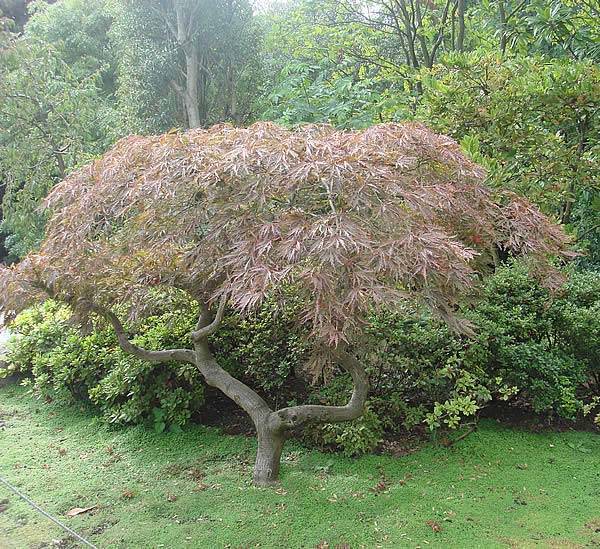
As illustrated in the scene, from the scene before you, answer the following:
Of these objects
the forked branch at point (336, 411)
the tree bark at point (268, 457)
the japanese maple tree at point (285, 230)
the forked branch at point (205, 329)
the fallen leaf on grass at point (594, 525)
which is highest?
the japanese maple tree at point (285, 230)

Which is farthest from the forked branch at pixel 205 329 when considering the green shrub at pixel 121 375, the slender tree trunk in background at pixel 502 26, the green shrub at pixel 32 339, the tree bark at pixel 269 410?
the slender tree trunk in background at pixel 502 26

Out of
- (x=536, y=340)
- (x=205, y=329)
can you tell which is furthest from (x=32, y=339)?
(x=536, y=340)

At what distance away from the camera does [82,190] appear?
2.67m

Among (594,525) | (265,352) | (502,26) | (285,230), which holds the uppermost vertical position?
(502,26)

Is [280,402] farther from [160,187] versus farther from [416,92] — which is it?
[416,92]

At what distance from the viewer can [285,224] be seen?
2068 millimetres

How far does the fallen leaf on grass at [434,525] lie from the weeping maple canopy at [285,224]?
101 cm

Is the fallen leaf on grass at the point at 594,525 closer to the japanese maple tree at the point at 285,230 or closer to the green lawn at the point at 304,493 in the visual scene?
the green lawn at the point at 304,493

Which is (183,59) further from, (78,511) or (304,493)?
(304,493)

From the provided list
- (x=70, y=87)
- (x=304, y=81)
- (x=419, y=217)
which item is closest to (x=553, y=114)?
(x=419, y=217)

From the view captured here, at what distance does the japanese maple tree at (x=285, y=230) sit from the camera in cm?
197

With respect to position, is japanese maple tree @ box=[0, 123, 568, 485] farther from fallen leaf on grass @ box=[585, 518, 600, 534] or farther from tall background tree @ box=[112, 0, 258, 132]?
tall background tree @ box=[112, 0, 258, 132]

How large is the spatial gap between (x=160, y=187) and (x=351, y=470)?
194 centimetres

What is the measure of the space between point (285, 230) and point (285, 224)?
27 millimetres
